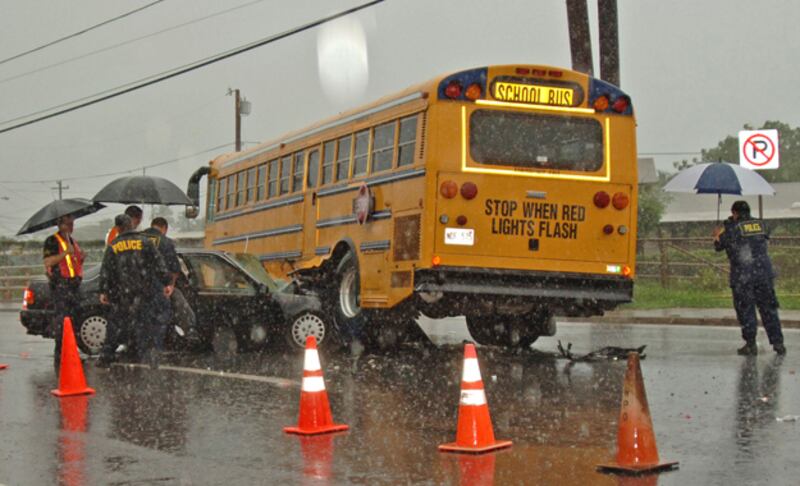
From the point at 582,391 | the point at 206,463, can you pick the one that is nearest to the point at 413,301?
the point at 582,391

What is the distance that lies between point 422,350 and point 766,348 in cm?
440

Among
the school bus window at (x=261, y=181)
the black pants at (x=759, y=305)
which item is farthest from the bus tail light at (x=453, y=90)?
the school bus window at (x=261, y=181)

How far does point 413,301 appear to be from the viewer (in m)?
15.3

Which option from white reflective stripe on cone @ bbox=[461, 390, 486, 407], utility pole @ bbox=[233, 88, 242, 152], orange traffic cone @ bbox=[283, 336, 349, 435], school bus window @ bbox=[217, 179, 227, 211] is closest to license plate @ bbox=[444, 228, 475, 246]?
orange traffic cone @ bbox=[283, 336, 349, 435]

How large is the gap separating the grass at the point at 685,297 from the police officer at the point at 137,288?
13.6m

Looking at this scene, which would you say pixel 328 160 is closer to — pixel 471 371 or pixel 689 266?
pixel 471 371

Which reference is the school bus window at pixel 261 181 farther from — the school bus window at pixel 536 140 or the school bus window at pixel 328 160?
the school bus window at pixel 536 140

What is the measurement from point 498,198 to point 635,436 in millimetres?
7426

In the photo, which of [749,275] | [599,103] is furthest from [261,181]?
[749,275]

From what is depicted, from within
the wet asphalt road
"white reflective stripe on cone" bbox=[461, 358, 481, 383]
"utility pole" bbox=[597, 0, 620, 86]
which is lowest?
the wet asphalt road

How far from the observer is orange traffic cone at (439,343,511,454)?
326 inches

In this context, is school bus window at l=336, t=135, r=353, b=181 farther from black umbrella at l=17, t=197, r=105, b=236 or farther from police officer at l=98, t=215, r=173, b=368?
police officer at l=98, t=215, r=173, b=368

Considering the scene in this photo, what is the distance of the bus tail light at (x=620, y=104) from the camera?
15406 mm

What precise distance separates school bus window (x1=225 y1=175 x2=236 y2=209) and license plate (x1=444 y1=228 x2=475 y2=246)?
31.9 feet
